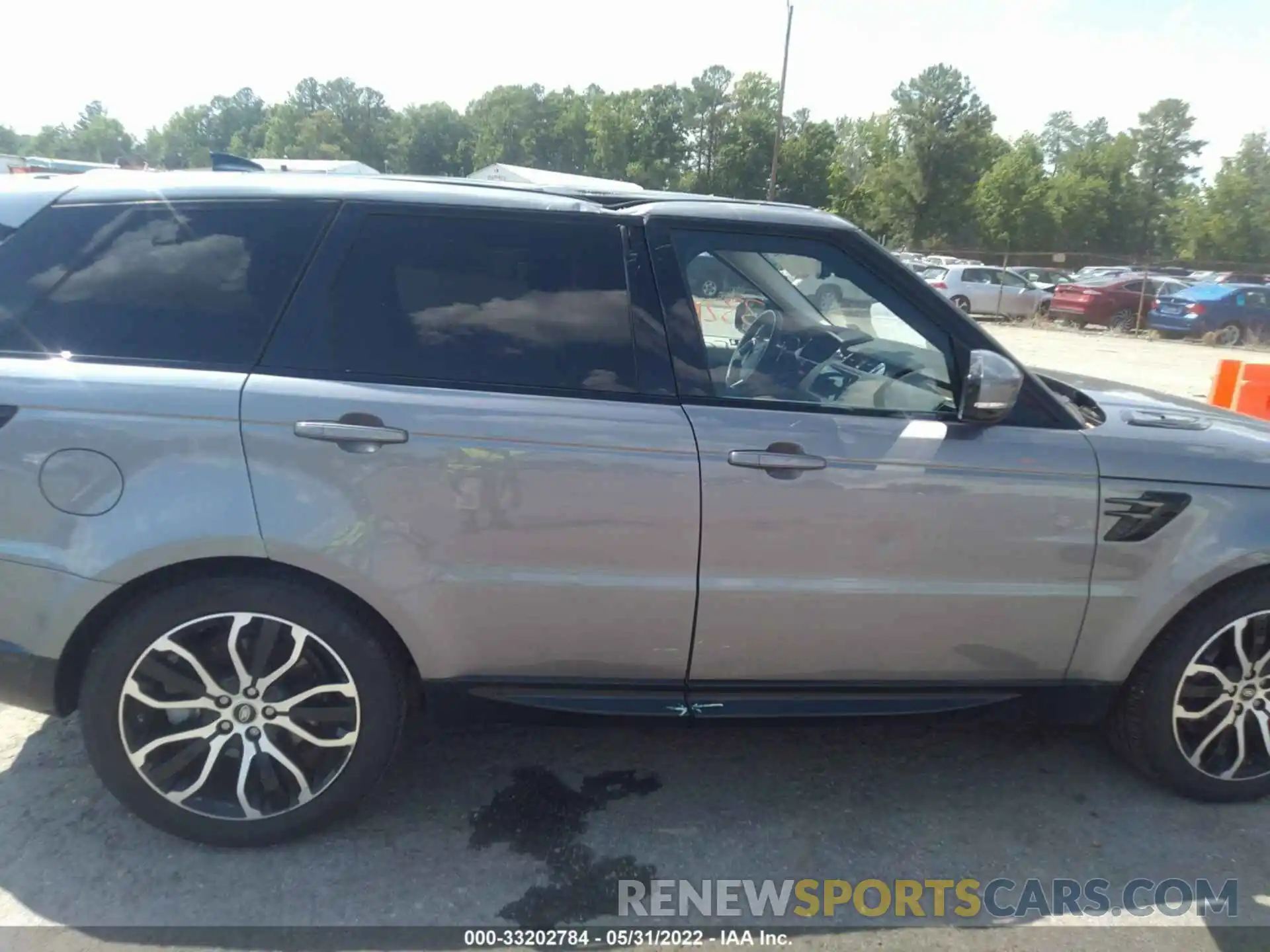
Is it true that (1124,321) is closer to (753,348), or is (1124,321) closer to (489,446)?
(753,348)

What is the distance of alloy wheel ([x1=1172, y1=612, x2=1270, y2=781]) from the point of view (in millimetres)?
2949

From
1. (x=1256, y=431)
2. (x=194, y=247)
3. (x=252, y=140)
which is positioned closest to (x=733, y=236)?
(x=194, y=247)

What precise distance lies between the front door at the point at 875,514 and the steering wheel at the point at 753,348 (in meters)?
0.02

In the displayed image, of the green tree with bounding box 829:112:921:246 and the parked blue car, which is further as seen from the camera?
the green tree with bounding box 829:112:921:246

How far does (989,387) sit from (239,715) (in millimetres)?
2345

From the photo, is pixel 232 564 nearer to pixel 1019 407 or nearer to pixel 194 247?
pixel 194 247

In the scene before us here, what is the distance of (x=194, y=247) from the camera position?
8.75 feet

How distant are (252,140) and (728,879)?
382 feet

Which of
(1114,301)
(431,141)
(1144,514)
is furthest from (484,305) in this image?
(431,141)

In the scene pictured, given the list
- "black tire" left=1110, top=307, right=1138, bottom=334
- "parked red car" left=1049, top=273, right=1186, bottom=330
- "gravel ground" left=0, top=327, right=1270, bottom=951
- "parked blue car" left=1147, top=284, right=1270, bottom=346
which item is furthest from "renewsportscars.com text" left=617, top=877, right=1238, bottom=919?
"black tire" left=1110, top=307, right=1138, bottom=334

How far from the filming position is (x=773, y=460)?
2.62 metres

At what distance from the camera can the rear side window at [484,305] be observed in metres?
2.64

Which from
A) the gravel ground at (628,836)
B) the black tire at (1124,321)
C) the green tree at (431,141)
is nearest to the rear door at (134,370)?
the gravel ground at (628,836)

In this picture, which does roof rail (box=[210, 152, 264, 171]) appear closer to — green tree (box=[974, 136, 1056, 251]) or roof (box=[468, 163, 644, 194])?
roof (box=[468, 163, 644, 194])
